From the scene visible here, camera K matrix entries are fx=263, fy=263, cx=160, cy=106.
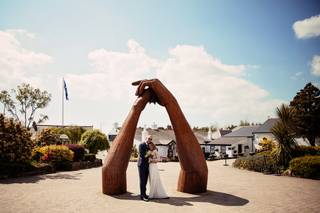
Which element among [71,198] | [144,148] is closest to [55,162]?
[71,198]

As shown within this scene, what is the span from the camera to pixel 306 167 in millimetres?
14422

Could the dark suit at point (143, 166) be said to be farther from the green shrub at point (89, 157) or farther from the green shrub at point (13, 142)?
the green shrub at point (89, 157)

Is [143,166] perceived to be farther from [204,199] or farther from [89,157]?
[89,157]

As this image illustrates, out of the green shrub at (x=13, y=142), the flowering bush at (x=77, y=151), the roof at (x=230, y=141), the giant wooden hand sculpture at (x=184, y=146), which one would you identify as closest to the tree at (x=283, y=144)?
the giant wooden hand sculpture at (x=184, y=146)

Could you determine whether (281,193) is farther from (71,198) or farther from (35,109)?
(35,109)

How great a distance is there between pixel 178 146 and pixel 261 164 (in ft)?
33.3

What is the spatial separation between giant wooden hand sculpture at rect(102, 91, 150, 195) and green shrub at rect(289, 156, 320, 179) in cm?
1037

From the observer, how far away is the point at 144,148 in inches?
347

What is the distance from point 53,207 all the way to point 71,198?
1.21 meters

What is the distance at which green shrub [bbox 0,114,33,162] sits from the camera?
14320mm

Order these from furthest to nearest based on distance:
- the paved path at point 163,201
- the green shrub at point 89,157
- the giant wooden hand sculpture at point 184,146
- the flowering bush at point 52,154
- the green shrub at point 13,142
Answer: the green shrub at point 89,157, the flowering bush at point 52,154, the green shrub at point 13,142, the giant wooden hand sculpture at point 184,146, the paved path at point 163,201

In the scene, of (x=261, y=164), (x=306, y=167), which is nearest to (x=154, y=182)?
(x=306, y=167)

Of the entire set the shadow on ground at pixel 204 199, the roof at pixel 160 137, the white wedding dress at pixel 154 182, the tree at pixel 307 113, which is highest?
the tree at pixel 307 113

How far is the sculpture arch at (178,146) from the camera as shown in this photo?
9078mm
